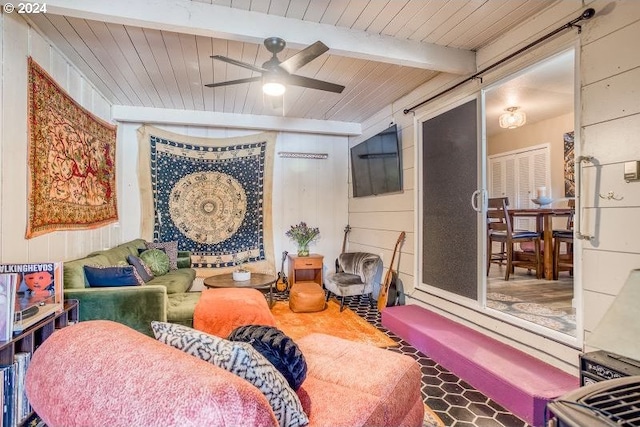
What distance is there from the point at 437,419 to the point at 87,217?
3388 millimetres

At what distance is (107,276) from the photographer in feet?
7.59

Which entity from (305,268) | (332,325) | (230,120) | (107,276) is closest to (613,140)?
(332,325)

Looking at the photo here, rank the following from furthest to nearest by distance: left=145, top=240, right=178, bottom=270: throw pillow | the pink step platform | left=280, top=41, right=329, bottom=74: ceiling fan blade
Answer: left=145, top=240, right=178, bottom=270: throw pillow < left=280, top=41, right=329, bottom=74: ceiling fan blade < the pink step platform

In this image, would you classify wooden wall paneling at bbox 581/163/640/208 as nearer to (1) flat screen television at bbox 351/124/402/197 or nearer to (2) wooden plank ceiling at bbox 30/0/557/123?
(2) wooden plank ceiling at bbox 30/0/557/123

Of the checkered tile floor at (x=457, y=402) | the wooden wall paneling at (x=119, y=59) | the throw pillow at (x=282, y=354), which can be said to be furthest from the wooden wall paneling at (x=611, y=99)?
the wooden wall paneling at (x=119, y=59)

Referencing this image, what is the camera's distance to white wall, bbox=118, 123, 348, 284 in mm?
4855

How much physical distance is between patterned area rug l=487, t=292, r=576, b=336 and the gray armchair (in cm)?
124

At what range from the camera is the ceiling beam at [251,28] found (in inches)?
75.6

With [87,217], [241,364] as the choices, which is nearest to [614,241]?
[241,364]

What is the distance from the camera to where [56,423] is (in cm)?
84

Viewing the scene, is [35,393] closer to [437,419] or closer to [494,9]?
[437,419]

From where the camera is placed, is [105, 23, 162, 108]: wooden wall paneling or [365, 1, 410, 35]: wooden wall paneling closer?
[365, 1, 410, 35]: wooden wall paneling

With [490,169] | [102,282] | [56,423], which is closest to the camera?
[56,423]

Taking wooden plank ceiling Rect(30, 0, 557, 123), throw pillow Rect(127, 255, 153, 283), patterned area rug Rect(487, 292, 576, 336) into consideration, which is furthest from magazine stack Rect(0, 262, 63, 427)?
patterned area rug Rect(487, 292, 576, 336)
